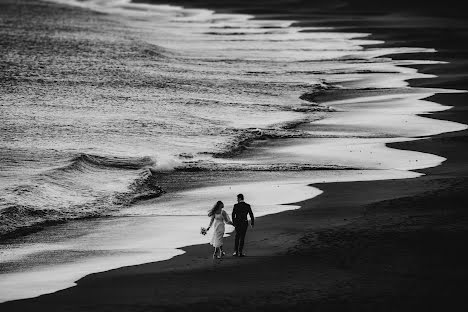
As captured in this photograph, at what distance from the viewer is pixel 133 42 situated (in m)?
74.0

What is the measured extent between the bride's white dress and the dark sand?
1.36 ft

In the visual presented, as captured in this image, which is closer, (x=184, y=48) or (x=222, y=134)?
(x=222, y=134)

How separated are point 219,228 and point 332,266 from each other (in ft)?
7.95

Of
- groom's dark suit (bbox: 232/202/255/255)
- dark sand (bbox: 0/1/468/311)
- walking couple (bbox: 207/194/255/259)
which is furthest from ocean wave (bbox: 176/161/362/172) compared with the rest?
groom's dark suit (bbox: 232/202/255/255)

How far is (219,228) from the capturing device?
19.5 meters

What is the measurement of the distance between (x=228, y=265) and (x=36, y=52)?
4917cm

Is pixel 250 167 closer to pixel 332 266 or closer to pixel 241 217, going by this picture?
pixel 241 217

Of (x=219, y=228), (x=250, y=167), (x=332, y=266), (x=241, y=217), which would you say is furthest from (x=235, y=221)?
(x=250, y=167)

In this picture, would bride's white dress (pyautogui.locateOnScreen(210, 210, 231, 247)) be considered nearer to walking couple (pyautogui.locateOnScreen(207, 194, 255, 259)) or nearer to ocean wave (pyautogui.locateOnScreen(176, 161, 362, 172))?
walking couple (pyautogui.locateOnScreen(207, 194, 255, 259))

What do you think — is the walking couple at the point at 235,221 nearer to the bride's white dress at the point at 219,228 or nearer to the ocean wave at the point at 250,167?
the bride's white dress at the point at 219,228

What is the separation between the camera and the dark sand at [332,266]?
55.7 feet

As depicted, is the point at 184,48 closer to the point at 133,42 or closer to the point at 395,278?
the point at 133,42

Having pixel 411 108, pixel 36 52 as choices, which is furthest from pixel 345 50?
pixel 411 108

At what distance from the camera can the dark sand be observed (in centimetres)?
1698
